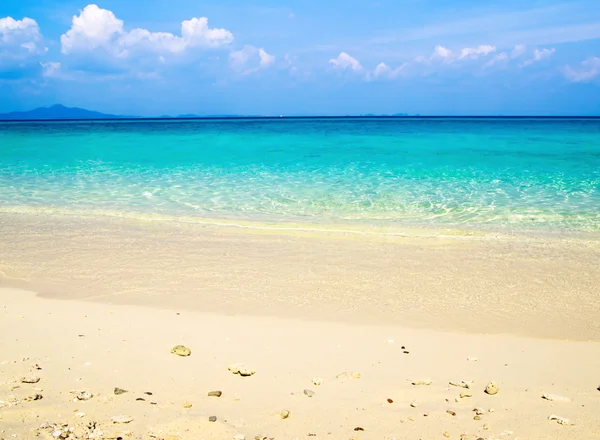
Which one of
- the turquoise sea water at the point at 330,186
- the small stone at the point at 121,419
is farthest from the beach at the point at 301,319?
the turquoise sea water at the point at 330,186

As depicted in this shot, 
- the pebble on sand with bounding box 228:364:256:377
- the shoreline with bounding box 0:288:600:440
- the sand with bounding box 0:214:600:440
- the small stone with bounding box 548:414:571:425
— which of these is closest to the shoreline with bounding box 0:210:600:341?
the sand with bounding box 0:214:600:440

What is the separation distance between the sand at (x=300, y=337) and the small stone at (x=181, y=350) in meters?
0.05

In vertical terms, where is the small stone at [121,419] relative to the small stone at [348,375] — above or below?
above

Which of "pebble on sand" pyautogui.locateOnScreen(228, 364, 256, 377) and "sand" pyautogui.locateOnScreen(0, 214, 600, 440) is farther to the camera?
"pebble on sand" pyautogui.locateOnScreen(228, 364, 256, 377)

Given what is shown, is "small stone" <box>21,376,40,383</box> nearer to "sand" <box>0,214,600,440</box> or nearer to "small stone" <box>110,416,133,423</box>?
"sand" <box>0,214,600,440</box>

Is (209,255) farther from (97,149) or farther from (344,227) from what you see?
(97,149)

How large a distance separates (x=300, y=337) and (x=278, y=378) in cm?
76

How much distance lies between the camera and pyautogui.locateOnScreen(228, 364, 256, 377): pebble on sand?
12.1 feet

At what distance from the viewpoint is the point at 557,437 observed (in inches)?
117

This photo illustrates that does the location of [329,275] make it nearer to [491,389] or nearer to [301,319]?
[301,319]

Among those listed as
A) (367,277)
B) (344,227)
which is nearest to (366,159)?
(344,227)

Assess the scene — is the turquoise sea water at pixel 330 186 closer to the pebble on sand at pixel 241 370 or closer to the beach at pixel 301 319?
the beach at pixel 301 319

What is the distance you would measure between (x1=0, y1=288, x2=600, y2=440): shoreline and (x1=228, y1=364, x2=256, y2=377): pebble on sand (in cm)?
3

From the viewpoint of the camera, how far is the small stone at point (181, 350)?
13.1ft
